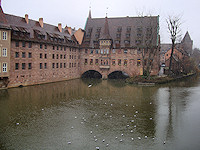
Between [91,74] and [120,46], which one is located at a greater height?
[120,46]

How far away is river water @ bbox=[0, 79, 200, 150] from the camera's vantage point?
13953mm

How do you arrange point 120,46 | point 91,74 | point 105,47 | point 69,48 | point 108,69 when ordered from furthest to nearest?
point 91,74
point 108,69
point 120,46
point 105,47
point 69,48

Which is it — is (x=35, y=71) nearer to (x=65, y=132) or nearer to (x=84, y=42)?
(x=84, y=42)

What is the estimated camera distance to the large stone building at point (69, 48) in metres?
35.8

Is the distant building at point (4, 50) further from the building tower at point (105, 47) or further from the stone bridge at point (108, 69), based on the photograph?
the stone bridge at point (108, 69)

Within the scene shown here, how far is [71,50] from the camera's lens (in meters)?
52.6

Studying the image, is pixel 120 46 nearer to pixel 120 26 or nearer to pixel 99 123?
pixel 120 26

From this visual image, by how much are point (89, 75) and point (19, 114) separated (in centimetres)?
3890

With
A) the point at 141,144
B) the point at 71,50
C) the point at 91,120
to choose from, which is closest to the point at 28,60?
the point at 71,50

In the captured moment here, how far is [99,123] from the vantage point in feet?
59.2

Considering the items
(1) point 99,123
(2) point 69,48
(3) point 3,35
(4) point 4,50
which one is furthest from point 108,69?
(1) point 99,123

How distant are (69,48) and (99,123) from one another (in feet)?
118

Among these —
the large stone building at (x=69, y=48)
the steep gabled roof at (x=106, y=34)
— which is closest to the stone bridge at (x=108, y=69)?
the large stone building at (x=69, y=48)

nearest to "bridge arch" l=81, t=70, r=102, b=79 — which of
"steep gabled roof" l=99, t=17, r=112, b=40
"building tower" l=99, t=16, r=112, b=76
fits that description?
"building tower" l=99, t=16, r=112, b=76
